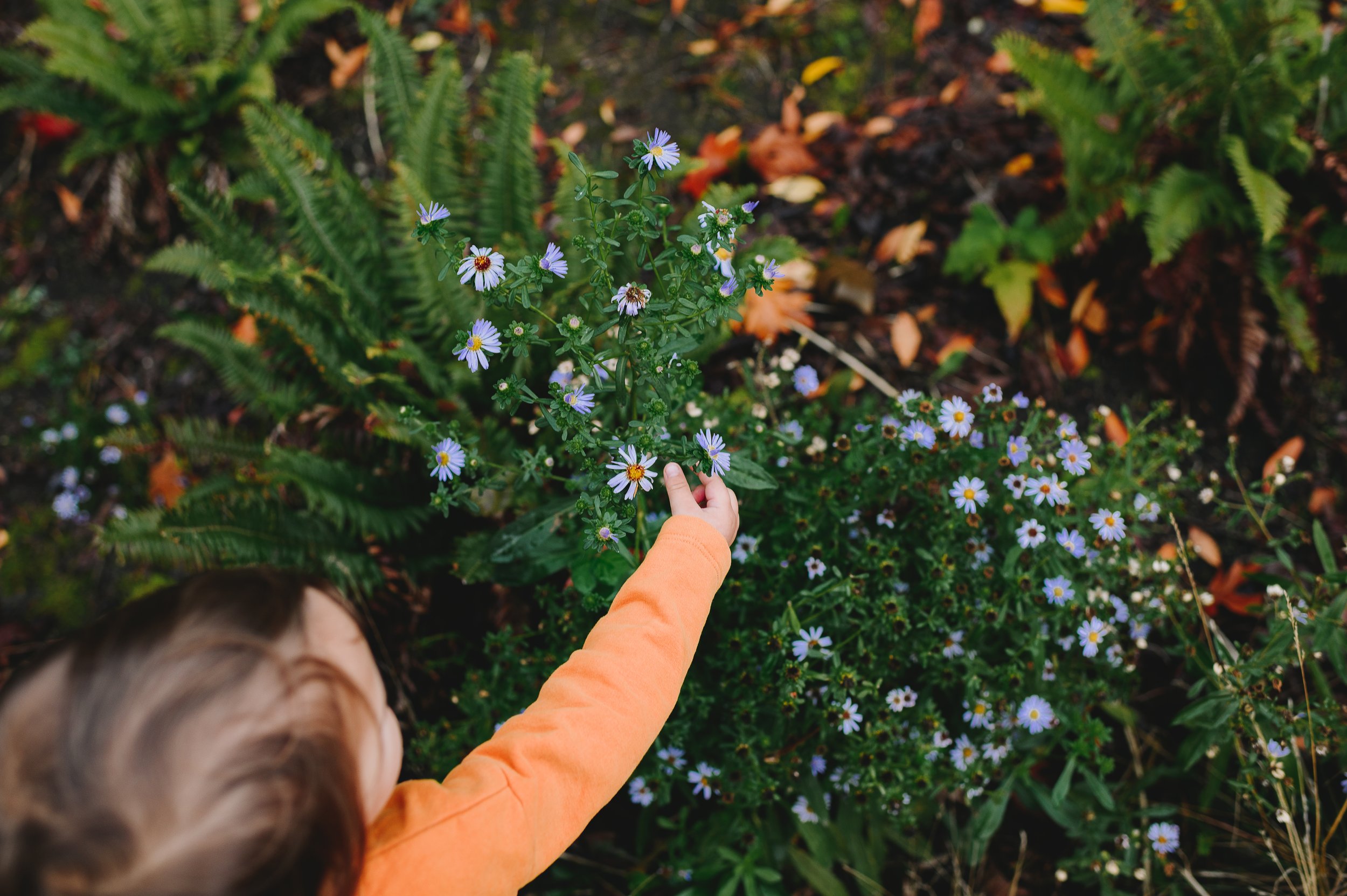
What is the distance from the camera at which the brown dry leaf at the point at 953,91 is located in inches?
118

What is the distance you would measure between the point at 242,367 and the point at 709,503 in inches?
75.2

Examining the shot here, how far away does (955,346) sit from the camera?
104 inches

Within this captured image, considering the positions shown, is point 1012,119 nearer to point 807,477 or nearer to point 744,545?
point 807,477

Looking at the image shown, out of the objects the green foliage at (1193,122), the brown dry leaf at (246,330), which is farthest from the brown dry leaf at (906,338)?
the brown dry leaf at (246,330)

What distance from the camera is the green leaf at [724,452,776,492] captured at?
4.83ft

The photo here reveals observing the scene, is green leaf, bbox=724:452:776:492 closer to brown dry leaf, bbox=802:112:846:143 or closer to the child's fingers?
the child's fingers

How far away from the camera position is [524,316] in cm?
223

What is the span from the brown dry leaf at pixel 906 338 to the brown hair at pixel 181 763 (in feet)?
7.00

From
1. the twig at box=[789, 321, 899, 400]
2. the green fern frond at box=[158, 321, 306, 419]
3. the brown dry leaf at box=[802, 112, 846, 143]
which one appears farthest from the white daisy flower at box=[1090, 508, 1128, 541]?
the green fern frond at box=[158, 321, 306, 419]

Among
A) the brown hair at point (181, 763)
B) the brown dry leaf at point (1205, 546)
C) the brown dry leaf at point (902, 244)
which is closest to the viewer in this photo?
the brown hair at point (181, 763)

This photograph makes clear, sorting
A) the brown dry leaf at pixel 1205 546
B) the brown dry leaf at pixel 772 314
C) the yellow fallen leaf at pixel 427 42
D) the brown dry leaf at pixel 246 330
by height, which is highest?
the yellow fallen leaf at pixel 427 42

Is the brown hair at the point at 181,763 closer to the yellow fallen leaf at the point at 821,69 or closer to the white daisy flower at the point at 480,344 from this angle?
the white daisy flower at the point at 480,344

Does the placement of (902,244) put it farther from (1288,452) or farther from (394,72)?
(394,72)

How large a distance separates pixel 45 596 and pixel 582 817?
273 centimetres
